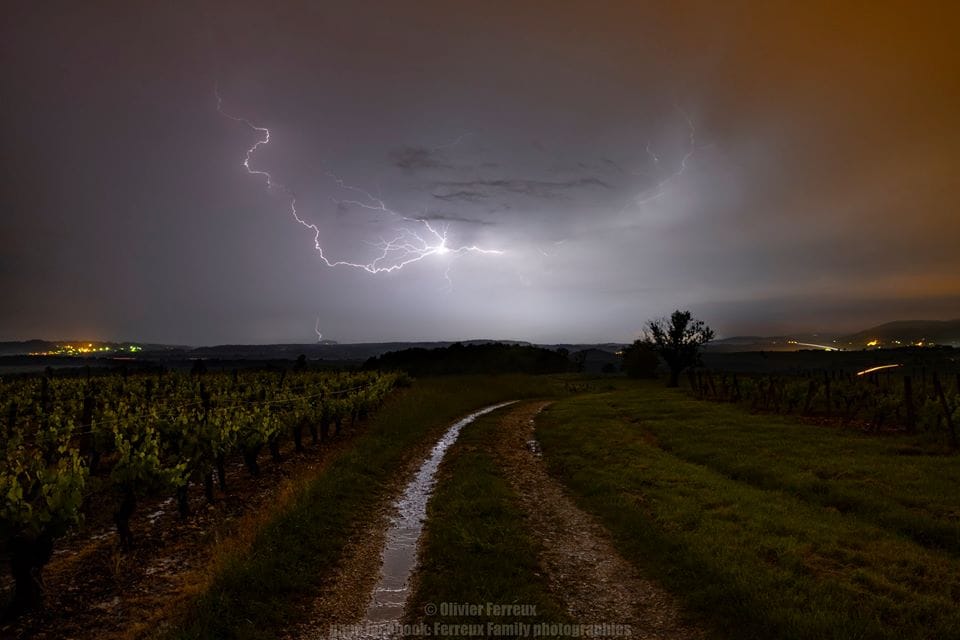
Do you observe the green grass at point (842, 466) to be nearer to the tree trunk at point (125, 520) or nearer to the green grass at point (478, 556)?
the green grass at point (478, 556)

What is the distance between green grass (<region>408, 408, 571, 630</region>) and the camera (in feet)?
28.5

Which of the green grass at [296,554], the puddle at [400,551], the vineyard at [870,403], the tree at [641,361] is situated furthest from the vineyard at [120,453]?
the tree at [641,361]

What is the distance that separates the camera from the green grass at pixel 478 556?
8680 millimetres

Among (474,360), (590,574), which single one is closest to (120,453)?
(590,574)

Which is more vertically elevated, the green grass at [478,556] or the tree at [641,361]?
the tree at [641,361]

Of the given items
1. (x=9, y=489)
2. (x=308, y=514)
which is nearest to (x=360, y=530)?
(x=308, y=514)

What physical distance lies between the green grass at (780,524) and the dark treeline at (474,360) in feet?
308

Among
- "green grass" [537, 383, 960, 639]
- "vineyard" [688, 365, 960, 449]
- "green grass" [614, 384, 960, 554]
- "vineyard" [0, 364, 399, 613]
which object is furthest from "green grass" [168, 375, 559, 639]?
"vineyard" [688, 365, 960, 449]

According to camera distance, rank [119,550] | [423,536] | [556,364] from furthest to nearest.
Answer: [556,364] < [423,536] < [119,550]

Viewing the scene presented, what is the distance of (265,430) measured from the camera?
1889cm

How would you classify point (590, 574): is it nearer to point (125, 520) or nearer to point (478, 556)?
point (478, 556)

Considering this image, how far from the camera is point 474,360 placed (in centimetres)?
12506

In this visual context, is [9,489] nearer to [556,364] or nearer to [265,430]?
[265,430]

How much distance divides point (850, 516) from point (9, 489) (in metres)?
18.4
